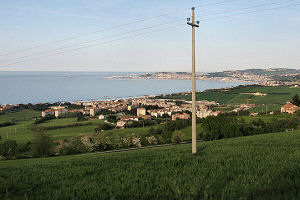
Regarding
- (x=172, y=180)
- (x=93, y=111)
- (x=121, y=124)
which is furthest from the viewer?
(x=93, y=111)

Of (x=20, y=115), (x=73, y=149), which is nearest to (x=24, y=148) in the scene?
(x=73, y=149)

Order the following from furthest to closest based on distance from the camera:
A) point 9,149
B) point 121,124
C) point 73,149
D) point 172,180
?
point 121,124, point 9,149, point 73,149, point 172,180

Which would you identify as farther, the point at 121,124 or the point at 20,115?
the point at 20,115

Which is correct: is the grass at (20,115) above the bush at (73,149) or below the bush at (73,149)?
below

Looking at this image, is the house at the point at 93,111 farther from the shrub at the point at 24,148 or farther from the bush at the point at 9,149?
the bush at the point at 9,149

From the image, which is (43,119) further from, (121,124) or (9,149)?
(9,149)

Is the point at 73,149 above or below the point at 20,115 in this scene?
above

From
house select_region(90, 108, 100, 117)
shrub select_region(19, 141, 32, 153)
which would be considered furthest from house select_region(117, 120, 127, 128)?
shrub select_region(19, 141, 32, 153)

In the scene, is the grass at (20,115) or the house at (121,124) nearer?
the house at (121,124)

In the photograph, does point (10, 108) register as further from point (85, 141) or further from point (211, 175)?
point (211, 175)

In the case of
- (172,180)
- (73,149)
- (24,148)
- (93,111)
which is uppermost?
(172,180)

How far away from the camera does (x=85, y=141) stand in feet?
104

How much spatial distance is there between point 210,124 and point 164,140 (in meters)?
7.31

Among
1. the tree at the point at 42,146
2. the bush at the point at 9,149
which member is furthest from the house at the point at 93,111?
the tree at the point at 42,146
